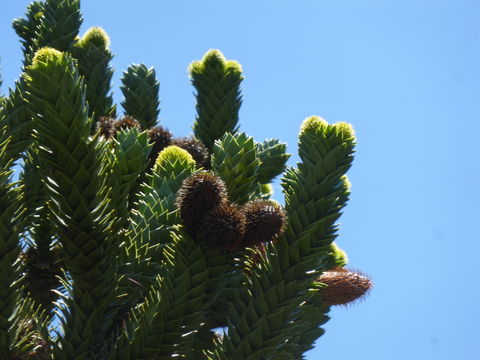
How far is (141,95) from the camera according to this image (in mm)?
6527

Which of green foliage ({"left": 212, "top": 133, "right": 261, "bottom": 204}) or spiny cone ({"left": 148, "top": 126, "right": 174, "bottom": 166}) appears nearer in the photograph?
green foliage ({"left": 212, "top": 133, "right": 261, "bottom": 204})

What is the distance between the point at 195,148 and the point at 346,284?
147 cm

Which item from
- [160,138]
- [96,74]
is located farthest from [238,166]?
[96,74]

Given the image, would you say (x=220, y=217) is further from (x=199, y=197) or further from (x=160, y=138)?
(x=160, y=138)

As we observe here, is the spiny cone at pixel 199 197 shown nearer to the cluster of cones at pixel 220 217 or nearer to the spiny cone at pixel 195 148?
the cluster of cones at pixel 220 217

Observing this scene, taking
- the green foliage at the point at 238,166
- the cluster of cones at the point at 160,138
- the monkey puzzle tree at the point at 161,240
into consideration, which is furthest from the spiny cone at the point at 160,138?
the green foliage at the point at 238,166

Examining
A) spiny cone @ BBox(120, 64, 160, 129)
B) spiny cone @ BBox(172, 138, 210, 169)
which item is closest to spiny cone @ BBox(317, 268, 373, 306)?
spiny cone @ BBox(172, 138, 210, 169)

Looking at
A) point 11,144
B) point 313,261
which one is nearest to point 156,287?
point 313,261

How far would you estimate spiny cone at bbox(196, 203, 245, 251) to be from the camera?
3.98 metres


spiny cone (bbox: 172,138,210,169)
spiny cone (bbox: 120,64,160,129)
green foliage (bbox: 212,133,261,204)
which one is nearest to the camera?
green foliage (bbox: 212,133,261,204)

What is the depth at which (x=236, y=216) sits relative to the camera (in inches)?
158

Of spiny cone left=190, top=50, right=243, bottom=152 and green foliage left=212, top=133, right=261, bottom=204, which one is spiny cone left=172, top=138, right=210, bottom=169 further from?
green foliage left=212, top=133, right=261, bottom=204

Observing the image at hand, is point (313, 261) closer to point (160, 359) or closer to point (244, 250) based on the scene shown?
point (244, 250)

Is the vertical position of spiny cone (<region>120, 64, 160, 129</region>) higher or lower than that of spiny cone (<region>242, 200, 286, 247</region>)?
higher
